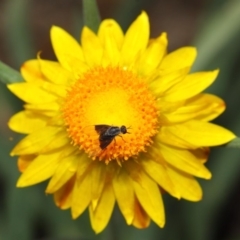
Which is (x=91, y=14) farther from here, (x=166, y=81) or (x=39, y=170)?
(x=39, y=170)

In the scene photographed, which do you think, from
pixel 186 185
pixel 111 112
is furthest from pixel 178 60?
pixel 186 185

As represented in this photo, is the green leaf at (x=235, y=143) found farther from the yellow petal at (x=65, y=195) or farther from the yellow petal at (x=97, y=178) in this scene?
the yellow petal at (x=65, y=195)

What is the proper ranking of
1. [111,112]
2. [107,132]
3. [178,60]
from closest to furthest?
[107,132] < [111,112] < [178,60]

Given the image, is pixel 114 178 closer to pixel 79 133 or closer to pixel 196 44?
pixel 79 133

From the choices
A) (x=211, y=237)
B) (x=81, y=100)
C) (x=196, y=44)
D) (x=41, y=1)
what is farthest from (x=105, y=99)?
(x=41, y=1)

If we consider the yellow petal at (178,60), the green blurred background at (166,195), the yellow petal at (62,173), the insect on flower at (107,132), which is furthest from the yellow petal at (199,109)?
the green blurred background at (166,195)

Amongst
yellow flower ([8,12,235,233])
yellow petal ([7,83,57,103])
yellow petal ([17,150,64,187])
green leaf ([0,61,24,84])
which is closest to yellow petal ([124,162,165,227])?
yellow flower ([8,12,235,233])
